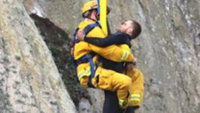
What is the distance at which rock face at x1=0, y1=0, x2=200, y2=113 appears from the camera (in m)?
6.61

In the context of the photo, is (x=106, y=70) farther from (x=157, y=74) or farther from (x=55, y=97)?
(x=157, y=74)

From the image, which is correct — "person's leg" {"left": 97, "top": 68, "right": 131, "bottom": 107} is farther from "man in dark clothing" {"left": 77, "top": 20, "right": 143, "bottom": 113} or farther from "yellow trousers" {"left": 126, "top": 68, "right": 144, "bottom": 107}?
"yellow trousers" {"left": 126, "top": 68, "right": 144, "bottom": 107}

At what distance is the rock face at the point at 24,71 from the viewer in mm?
6348

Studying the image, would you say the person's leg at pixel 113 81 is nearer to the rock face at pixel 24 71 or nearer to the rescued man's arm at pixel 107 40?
the rescued man's arm at pixel 107 40

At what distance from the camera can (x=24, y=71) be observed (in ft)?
22.1

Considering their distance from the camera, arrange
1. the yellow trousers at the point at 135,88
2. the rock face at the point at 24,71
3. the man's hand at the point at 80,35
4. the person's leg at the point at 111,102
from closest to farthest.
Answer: the rock face at the point at 24,71, the man's hand at the point at 80,35, the person's leg at the point at 111,102, the yellow trousers at the point at 135,88

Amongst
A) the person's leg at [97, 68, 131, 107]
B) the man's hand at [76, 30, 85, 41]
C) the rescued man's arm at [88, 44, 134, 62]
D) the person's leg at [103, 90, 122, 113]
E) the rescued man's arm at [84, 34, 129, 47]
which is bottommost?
the person's leg at [103, 90, 122, 113]

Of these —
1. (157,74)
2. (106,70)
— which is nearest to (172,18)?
(157,74)

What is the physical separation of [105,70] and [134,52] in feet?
11.7

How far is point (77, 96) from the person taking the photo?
8938 mm

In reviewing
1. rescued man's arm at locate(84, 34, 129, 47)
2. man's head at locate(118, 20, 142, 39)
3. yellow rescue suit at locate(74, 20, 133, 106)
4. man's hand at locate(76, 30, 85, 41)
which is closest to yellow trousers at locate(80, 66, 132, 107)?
yellow rescue suit at locate(74, 20, 133, 106)

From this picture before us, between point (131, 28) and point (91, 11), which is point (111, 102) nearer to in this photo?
point (131, 28)

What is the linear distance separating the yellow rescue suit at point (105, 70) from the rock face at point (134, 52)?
0.46 meters

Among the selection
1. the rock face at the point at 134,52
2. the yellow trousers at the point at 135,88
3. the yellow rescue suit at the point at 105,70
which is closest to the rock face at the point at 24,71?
the rock face at the point at 134,52
